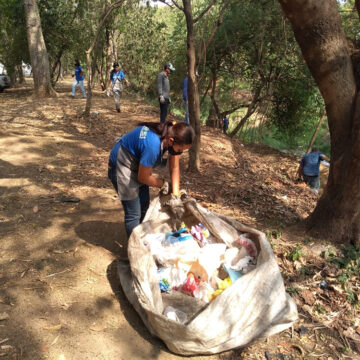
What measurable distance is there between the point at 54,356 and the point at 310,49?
10.9 feet

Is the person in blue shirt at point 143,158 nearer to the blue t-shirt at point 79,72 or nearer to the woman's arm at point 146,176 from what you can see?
the woman's arm at point 146,176

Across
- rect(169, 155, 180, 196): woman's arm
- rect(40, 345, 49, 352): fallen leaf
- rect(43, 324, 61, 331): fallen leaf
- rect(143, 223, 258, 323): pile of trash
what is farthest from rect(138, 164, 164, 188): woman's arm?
rect(40, 345, 49, 352): fallen leaf

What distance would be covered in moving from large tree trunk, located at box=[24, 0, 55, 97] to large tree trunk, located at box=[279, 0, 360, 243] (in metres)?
10.4

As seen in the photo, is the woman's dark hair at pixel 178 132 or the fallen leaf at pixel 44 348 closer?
the fallen leaf at pixel 44 348

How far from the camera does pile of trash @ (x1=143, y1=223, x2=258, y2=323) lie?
2432mm

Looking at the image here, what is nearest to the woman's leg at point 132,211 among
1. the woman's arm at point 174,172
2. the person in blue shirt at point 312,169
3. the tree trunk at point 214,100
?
the woman's arm at point 174,172

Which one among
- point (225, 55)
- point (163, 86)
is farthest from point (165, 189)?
point (225, 55)

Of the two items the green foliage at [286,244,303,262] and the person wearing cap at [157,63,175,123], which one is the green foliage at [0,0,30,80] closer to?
the person wearing cap at [157,63,175,123]

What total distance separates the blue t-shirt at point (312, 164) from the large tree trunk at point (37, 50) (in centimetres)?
935

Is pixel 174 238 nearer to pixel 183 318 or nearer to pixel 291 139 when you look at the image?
pixel 183 318

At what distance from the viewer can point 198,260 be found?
2547mm

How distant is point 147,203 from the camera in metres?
3.06

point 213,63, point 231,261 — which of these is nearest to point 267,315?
point 231,261

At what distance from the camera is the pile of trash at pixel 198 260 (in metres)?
2.43
